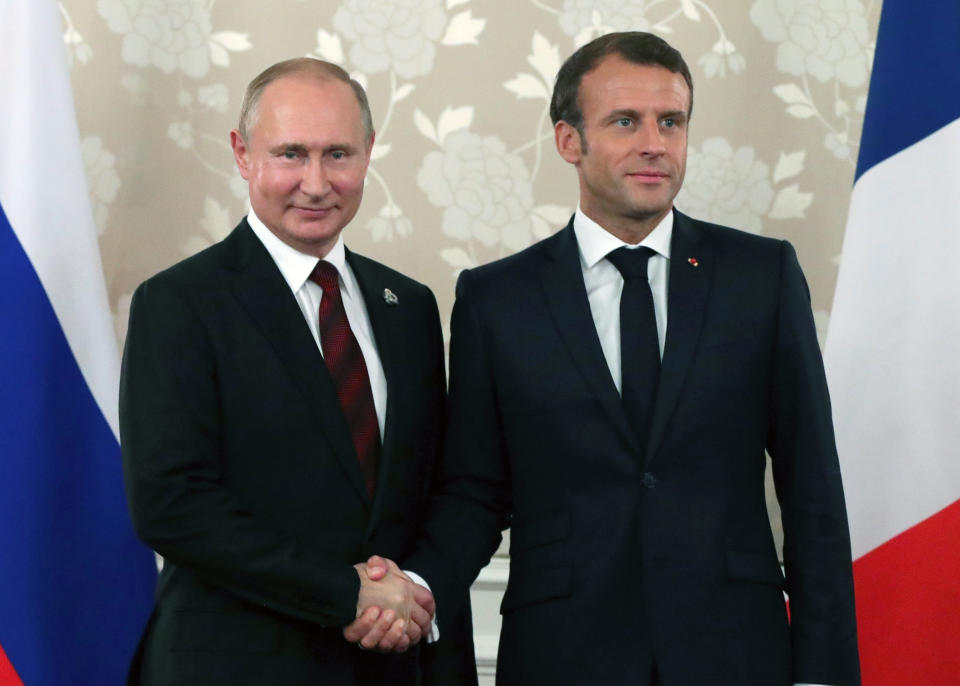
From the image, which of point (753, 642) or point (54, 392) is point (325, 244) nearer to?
point (54, 392)

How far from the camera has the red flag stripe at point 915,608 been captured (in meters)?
2.12

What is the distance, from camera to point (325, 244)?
1.89 meters

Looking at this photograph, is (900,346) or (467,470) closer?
(467,470)

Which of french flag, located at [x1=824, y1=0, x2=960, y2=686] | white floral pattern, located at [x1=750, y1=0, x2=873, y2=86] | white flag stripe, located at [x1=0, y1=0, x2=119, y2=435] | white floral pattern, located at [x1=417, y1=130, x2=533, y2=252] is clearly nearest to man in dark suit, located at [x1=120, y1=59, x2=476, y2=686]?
white flag stripe, located at [x1=0, y1=0, x2=119, y2=435]

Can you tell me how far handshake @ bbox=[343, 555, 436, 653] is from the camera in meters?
1.71

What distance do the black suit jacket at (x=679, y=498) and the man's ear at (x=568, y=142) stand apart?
0.19 metres

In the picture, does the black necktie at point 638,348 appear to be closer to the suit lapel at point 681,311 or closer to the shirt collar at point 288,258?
the suit lapel at point 681,311

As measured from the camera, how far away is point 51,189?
227cm

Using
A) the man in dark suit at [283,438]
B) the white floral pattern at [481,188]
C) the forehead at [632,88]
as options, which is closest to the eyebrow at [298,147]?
the man in dark suit at [283,438]

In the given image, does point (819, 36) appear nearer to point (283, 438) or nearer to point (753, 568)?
point (753, 568)

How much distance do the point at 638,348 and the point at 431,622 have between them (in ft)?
1.74

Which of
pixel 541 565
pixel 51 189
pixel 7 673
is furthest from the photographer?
pixel 51 189

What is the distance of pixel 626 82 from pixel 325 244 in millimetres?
549

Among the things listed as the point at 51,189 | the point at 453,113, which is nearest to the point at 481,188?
the point at 453,113
